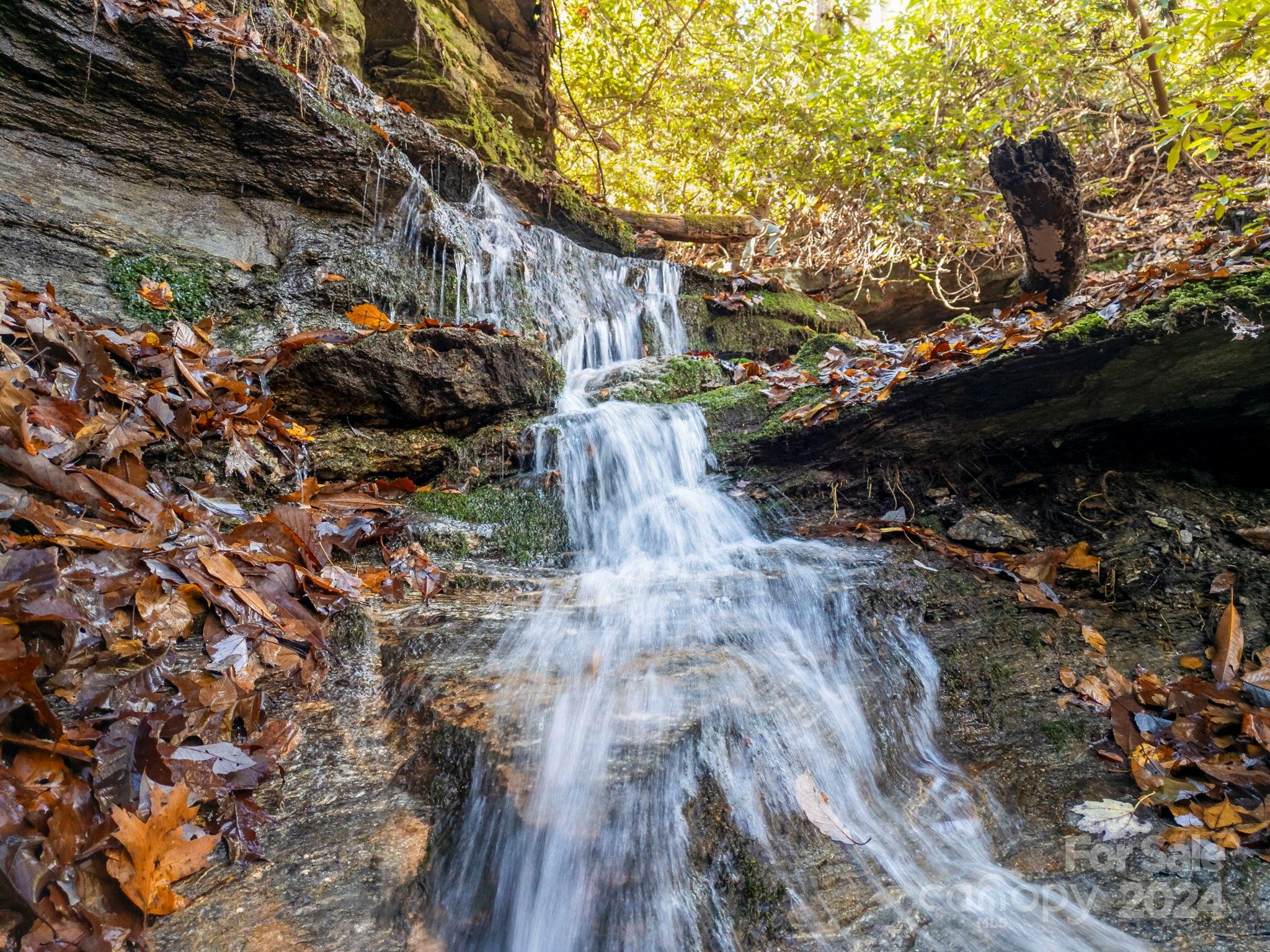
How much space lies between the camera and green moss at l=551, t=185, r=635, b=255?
354 inches

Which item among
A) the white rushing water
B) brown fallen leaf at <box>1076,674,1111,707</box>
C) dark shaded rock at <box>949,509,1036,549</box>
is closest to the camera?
the white rushing water

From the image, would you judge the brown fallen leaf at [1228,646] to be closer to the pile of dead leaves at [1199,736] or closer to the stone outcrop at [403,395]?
the pile of dead leaves at [1199,736]

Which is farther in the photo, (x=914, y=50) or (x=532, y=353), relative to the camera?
(x=914, y=50)

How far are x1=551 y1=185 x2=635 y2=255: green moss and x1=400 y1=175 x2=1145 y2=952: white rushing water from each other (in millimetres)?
7091

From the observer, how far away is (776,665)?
246 centimetres

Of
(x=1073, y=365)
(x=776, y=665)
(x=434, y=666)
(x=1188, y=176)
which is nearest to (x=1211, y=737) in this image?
(x=776, y=665)

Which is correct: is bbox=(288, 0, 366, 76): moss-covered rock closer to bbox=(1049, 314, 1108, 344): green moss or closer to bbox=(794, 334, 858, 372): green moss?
bbox=(794, 334, 858, 372): green moss

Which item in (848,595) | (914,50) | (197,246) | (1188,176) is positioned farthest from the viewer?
(1188,176)

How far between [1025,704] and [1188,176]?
10.1 metres

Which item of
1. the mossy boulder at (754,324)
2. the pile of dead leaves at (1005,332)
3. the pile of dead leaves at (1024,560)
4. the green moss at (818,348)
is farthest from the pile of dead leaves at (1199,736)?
the mossy boulder at (754,324)

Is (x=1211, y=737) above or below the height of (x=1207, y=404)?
below

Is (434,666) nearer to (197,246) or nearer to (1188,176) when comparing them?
(197,246)

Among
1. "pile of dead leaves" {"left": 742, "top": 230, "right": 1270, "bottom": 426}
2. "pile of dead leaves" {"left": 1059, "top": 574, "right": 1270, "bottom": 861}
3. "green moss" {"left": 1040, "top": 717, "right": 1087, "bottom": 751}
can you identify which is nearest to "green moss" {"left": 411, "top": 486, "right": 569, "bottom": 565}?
"pile of dead leaves" {"left": 742, "top": 230, "right": 1270, "bottom": 426}

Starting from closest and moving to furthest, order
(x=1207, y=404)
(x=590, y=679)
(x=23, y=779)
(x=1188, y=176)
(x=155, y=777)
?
(x=23, y=779)
(x=155, y=777)
(x=590, y=679)
(x=1207, y=404)
(x=1188, y=176)
